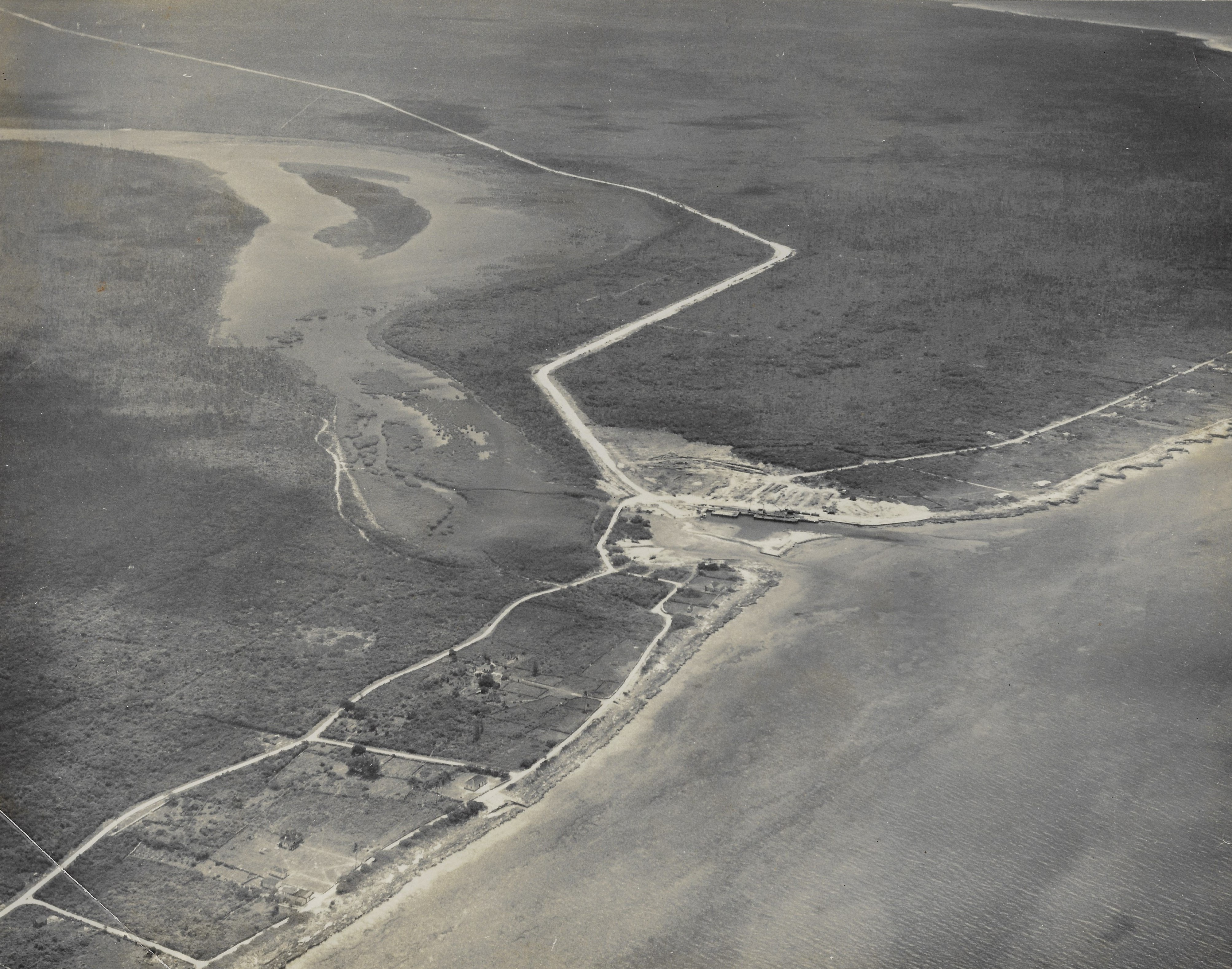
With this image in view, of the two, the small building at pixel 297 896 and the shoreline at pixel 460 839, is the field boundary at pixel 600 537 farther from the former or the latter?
the small building at pixel 297 896

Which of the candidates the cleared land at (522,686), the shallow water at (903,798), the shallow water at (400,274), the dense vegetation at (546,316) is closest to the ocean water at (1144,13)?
the shallow water at (400,274)

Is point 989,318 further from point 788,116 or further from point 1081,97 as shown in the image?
point 1081,97

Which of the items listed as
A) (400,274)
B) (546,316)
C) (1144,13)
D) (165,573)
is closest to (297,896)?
(165,573)

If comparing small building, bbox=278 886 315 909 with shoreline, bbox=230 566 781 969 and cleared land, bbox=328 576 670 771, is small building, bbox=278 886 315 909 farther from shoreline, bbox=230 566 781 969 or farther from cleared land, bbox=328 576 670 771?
cleared land, bbox=328 576 670 771

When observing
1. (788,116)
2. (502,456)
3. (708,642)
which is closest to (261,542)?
(502,456)

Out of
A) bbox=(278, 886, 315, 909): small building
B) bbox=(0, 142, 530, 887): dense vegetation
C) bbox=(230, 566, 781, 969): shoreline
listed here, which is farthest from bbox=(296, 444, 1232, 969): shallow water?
bbox=(0, 142, 530, 887): dense vegetation

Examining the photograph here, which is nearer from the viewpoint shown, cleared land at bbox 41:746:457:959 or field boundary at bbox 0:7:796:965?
cleared land at bbox 41:746:457:959
